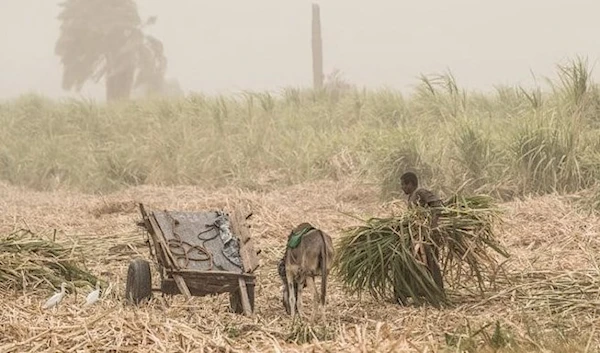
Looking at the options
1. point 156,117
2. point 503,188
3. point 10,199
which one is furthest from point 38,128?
point 503,188

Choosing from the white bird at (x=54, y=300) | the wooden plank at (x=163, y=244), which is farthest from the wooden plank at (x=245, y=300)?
the white bird at (x=54, y=300)

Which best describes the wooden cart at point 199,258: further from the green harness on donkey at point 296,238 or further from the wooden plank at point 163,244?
the green harness on donkey at point 296,238

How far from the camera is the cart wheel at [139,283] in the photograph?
19.5ft

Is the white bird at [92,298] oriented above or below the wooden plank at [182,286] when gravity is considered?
below

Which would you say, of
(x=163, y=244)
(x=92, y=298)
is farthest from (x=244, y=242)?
(x=92, y=298)

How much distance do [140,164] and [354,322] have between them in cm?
1000

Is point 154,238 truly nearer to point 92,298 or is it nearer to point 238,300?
point 92,298

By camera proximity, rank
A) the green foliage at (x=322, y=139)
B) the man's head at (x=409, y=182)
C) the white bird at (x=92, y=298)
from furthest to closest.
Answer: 1. the green foliage at (x=322, y=139)
2. the man's head at (x=409, y=182)
3. the white bird at (x=92, y=298)

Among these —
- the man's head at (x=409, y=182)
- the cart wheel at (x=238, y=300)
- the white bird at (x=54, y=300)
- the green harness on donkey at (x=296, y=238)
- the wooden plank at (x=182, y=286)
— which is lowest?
the cart wheel at (x=238, y=300)

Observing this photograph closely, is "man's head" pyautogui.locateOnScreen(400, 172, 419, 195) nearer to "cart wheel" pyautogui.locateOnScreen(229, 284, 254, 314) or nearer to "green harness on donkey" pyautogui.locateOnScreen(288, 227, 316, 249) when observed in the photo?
"green harness on donkey" pyautogui.locateOnScreen(288, 227, 316, 249)

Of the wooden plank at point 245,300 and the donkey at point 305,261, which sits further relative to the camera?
the wooden plank at point 245,300

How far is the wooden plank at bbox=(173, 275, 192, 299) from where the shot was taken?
568 cm

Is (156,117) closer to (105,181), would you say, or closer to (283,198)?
(105,181)

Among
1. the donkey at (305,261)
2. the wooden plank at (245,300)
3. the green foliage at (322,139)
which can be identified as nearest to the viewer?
the donkey at (305,261)
